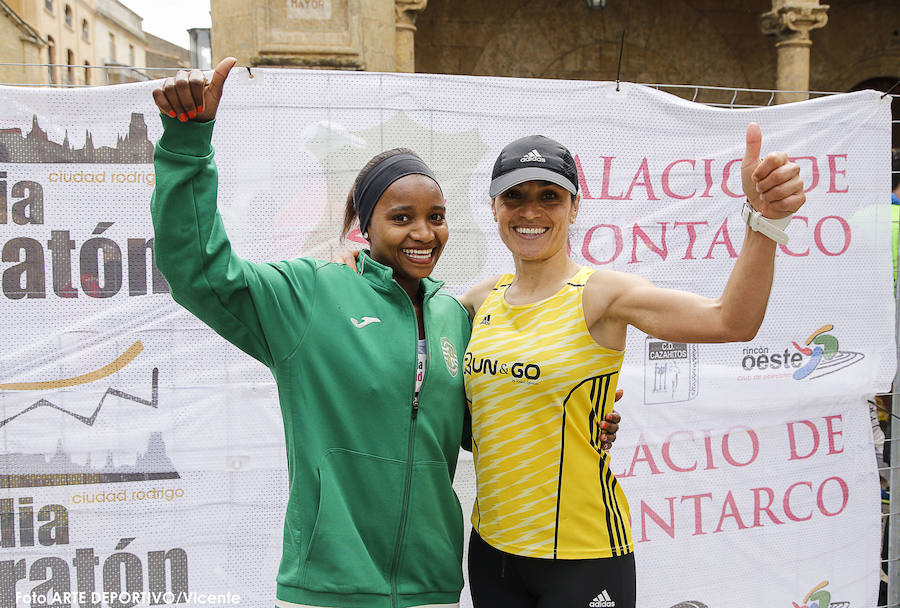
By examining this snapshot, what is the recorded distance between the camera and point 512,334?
1993 mm

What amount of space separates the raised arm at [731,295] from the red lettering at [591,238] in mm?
1281

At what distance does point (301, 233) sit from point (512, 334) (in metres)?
1.33

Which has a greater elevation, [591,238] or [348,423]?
[591,238]

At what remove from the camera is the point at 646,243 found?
323 cm

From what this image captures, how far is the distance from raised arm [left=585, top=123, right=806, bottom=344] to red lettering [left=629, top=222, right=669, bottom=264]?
1353 mm

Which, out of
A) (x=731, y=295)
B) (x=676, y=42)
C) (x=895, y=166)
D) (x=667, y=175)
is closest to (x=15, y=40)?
(x=676, y=42)

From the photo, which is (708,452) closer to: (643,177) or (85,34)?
(643,177)

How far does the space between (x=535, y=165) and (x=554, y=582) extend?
115cm

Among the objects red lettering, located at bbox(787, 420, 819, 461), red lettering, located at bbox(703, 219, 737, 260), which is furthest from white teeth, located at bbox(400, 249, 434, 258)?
red lettering, located at bbox(787, 420, 819, 461)

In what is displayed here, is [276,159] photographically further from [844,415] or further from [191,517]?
[844,415]

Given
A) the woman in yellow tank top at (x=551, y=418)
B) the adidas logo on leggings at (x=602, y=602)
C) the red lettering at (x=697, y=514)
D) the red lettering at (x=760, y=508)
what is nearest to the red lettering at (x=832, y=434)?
the red lettering at (x=760, y=508)

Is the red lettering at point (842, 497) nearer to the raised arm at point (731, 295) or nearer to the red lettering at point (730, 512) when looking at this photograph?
the red lettering at point (730, 512)

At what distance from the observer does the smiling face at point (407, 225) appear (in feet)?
6.19

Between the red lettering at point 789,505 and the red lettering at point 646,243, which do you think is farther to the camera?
the red lettering at point 789,505
